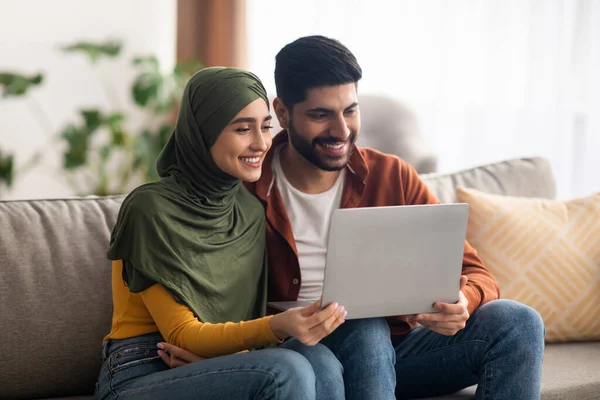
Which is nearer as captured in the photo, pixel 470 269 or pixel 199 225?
pixel 199 225

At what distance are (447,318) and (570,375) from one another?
0.48m

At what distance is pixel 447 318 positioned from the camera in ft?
5.36

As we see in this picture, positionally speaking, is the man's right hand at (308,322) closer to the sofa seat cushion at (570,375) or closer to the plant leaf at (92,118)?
the sofa seat cushion at (570,375)

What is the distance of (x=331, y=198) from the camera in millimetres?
1907

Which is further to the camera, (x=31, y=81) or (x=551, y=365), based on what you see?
(x=31, y=81)

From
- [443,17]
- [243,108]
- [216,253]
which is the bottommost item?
[216,253]

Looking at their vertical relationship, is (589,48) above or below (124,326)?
above

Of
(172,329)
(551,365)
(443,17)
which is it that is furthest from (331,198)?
(443,17)

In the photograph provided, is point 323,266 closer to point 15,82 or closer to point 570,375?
point 570,375

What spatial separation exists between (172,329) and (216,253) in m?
0.21

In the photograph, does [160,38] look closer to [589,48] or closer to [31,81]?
[31,81]

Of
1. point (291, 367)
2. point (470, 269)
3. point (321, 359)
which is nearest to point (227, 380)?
point (291, 367)

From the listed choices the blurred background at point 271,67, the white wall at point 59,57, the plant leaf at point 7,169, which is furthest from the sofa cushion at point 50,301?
the white wall at point 59,57

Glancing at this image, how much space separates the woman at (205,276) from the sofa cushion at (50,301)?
197 mm
